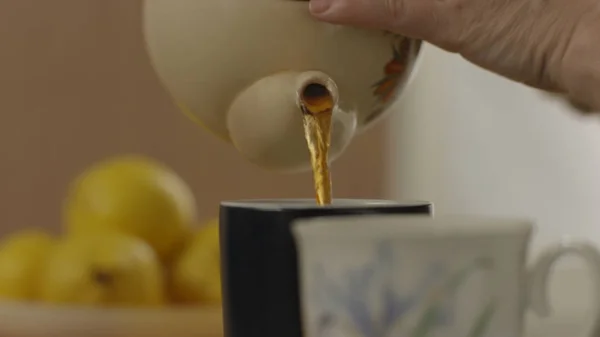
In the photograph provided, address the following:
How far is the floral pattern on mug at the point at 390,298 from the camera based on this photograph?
0.94ft

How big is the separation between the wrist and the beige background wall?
57cm

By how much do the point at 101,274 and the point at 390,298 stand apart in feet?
1.09

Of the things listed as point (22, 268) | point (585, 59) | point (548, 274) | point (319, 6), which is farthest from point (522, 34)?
point (22, 268)

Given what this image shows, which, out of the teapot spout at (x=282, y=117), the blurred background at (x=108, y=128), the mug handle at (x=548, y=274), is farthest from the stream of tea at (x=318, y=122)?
the blurred background at (x=108, y=128)

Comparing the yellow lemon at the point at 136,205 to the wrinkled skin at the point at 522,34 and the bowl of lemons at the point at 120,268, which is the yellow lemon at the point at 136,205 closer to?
the bowl of lemons at the point at 120,268

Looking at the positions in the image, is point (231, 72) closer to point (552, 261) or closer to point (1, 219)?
point (552, 261)

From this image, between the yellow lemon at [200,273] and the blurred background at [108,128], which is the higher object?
the blurred background at [108,128]

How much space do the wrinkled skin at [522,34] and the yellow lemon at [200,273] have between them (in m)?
0.21

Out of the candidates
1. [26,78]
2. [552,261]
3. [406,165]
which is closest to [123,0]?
[26,78]

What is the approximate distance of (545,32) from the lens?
1.74ft

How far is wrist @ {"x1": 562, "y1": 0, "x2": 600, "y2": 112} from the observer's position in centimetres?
52

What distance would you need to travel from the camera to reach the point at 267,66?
0.47 metres

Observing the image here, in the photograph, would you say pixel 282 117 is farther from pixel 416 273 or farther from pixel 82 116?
pixel 82 116

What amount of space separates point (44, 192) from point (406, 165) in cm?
44
